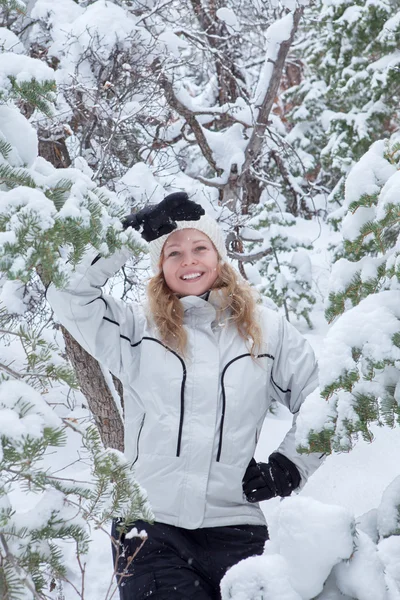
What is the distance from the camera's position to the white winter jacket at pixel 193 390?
253 centimetres

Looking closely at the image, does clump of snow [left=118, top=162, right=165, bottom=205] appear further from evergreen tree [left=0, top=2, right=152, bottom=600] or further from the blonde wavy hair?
evergreen tree [left=0, top=2, right=152, bottom=600]

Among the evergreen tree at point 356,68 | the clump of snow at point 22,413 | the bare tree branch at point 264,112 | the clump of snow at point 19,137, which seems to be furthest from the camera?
the evergreen tree at point 356,68

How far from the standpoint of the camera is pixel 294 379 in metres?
2.74

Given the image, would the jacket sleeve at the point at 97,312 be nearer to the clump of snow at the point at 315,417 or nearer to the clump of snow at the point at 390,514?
the clump of snow at the point at 315,417

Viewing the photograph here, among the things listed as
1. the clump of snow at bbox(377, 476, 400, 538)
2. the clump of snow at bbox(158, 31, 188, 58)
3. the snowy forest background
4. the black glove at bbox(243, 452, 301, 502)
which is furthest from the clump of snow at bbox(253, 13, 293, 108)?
the clump of snow at bbox(377, 476, 400, 538)

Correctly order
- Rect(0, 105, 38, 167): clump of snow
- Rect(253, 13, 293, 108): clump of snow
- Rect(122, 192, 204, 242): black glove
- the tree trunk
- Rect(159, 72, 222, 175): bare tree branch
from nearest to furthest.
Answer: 1. Rect(0, 105, 38, 167): clump of snow
2. Rect(122, 192, 204, 242): black glove
3. the tree trunk
4. Rect(159, 72, 222, 175): bare tree branch
5. Rect(253, 13, 293, 108): clump of snow

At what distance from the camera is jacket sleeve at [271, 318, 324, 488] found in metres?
2.72

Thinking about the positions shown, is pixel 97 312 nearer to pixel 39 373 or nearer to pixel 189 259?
pixel 189 259

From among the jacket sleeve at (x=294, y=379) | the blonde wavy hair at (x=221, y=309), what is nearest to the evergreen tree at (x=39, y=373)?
the blonde wavy hair at (x=221, y=309)

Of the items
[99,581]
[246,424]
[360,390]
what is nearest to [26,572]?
[360,390]

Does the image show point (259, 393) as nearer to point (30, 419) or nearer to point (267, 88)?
point (30, 419)

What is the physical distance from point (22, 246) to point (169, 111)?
3.64 meters

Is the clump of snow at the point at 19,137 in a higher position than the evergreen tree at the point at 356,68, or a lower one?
higher

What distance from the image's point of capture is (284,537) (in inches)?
66.8
